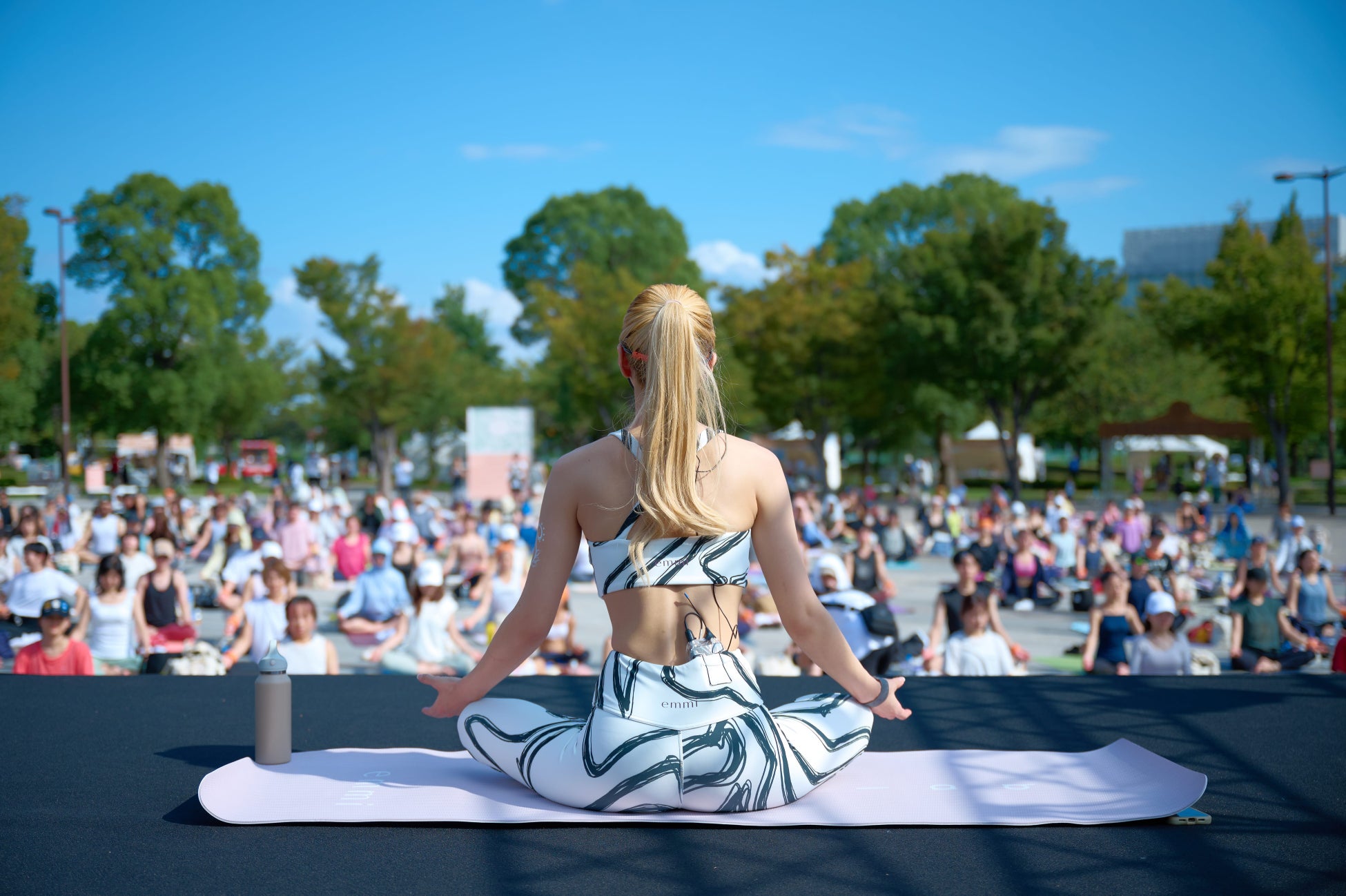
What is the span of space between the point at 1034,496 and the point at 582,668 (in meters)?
27.7

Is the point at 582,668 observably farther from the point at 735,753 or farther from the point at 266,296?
the point at 266,296

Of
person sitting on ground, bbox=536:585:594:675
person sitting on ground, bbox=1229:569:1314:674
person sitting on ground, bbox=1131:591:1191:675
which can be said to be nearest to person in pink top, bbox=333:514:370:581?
person sitting on ground, bbox=536:585:594:675

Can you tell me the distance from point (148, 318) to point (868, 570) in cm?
3060

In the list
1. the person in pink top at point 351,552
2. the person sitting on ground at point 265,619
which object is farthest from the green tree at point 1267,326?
the person sitting on ground at point 265,619

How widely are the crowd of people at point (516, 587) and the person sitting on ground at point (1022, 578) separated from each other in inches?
0.9

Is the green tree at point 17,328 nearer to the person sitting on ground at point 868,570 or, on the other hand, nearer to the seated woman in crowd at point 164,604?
the seated woman in crowd at point 164,604

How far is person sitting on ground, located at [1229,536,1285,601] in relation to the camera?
30.9 feet

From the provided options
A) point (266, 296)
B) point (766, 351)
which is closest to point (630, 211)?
point (266, 296)

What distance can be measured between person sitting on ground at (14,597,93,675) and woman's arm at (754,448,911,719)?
4.33 meters

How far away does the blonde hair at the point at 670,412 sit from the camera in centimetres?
286

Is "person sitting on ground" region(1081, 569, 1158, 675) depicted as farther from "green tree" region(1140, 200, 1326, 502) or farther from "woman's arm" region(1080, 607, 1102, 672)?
"green tree" region(1140, 200, 1326, 502)

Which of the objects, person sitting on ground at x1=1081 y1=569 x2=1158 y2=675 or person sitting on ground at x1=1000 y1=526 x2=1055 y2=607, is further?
person sitting on ground at x1=1000 y1=526 x2=1055 y2=607

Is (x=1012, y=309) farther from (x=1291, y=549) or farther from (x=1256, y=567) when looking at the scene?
(x=1256, y=567)

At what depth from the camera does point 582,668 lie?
8.38 meters
